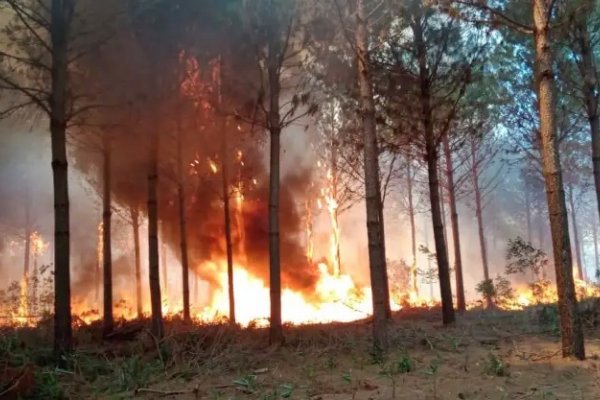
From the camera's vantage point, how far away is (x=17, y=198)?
1008 inches

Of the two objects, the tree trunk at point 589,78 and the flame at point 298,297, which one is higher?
the tree trunk at point 589,78

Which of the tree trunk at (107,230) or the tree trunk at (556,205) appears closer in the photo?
the tree trunk at (556,205)

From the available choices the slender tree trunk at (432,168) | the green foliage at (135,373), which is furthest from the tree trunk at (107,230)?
the slender tree trunk at (432,168)

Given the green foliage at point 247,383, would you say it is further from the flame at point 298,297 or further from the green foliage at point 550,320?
the flame at point 298,297

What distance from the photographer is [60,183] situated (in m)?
8.21

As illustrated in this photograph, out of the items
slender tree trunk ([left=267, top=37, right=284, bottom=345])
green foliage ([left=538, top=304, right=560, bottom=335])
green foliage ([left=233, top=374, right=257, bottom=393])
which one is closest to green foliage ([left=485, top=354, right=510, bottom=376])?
green foliage ([left=233, top=374, right=257, bottom=393])

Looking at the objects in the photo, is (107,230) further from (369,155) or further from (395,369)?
(395,369)

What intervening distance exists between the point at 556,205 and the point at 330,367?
3.59m

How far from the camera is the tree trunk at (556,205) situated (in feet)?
21.0

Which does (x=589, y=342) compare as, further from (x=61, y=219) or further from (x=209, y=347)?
(x=61, y=219)

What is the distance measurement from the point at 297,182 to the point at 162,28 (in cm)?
1023

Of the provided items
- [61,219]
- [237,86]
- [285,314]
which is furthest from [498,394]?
[285,314]

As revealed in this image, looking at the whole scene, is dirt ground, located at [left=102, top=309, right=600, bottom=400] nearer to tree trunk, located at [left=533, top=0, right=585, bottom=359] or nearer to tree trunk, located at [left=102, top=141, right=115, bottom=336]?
tree trunk, located at [left=533, top=0, right=585, bottom=359]

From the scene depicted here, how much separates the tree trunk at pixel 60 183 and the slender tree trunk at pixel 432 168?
6736mm
